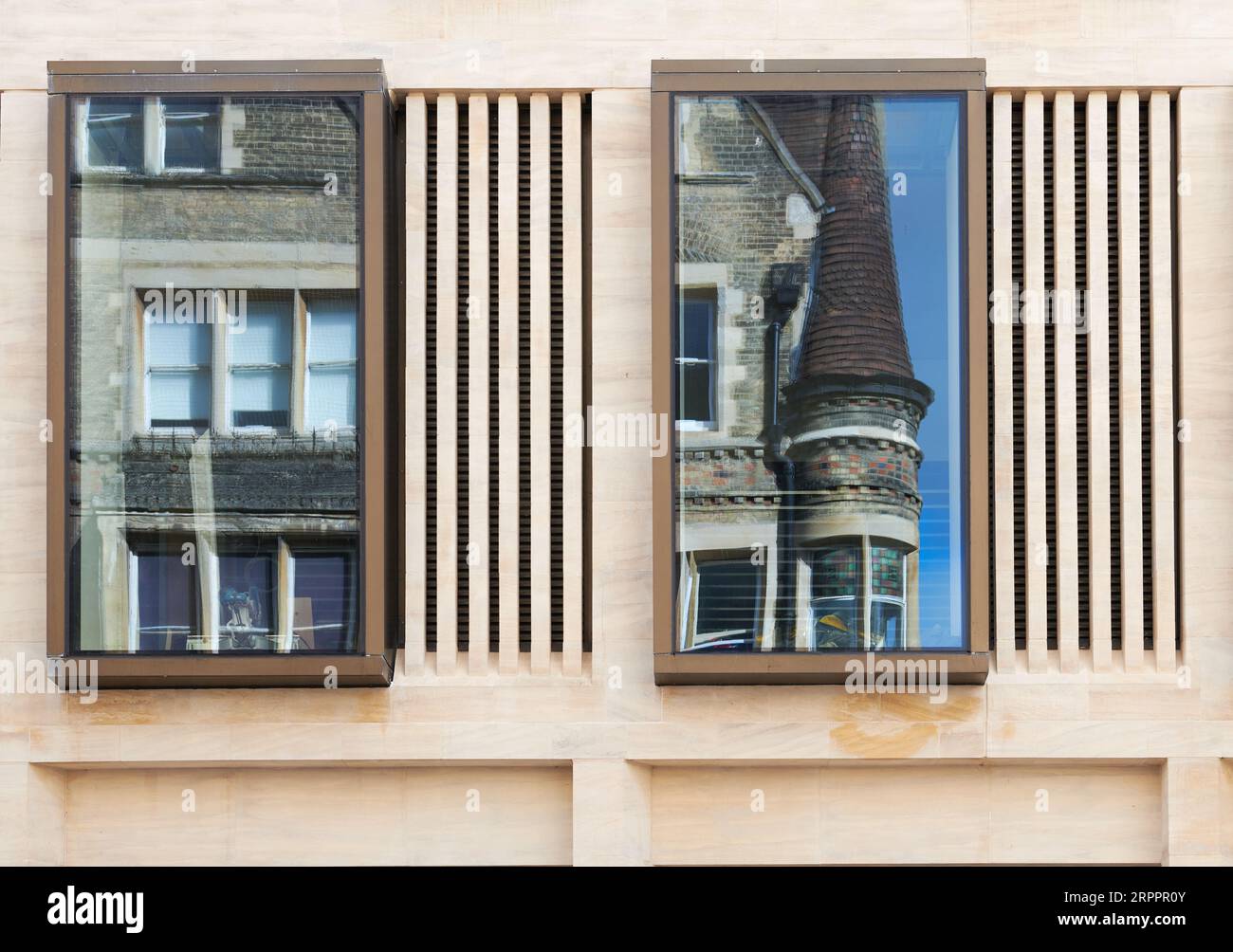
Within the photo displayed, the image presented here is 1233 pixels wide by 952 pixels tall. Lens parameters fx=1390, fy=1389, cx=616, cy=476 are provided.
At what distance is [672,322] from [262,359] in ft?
12.1

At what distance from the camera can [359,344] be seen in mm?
12352

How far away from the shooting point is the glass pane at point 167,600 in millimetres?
12266

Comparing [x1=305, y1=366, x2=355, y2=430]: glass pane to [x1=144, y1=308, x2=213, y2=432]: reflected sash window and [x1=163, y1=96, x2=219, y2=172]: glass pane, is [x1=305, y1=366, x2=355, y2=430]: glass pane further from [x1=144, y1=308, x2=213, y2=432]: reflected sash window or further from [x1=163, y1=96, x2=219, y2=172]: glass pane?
[x1=163, y1=96, x2=219, y2=172]: glass pane

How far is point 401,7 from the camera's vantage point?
42.3 ft

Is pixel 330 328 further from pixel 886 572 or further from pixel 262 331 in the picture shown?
pixel 886 572

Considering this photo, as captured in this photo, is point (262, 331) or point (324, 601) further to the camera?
point (262, 331)

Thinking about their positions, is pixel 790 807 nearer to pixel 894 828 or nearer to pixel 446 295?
pixel 894 828

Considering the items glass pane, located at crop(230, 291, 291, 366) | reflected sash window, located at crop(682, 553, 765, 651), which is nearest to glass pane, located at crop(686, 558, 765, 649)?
reflected sash window, located at crop(682, 553, 765, 651)

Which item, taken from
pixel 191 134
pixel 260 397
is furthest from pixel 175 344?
pixel 191 134

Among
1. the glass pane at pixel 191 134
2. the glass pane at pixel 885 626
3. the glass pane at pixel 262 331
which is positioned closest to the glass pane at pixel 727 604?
the glass pane at pixel 885 626

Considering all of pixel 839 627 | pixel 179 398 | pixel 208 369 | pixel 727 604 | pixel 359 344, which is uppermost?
pixel 359 344

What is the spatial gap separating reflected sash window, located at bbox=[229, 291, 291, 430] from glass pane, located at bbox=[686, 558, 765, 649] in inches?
159

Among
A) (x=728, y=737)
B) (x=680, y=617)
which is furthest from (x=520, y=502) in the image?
(x=728, y=737)

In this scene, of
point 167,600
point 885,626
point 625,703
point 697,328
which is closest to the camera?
point 885,626
